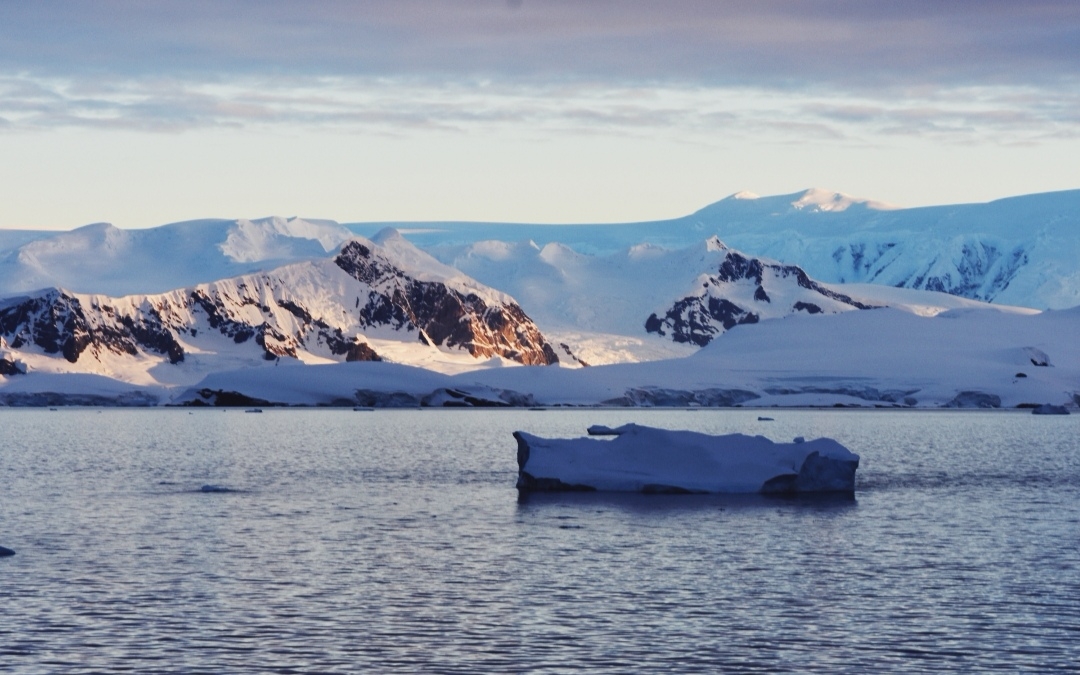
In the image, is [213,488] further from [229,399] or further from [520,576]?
[229,399]

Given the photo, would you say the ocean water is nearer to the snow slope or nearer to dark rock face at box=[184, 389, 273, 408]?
the snow slope

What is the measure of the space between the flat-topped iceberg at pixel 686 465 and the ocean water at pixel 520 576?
1210 mm

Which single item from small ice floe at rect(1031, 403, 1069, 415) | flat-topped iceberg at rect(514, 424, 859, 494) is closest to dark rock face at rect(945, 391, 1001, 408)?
small ice floe at rect(1031, 403, 1069, 415)

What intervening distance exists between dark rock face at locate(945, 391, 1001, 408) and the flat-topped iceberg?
113 m

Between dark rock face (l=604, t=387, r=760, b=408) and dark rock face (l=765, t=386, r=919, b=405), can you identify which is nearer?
dark rock face (l=765, t=386, r=919, b=405)

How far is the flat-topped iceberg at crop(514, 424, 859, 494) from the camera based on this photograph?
51.7m

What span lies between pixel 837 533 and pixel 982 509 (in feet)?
28.1

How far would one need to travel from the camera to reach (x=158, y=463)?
70375mm

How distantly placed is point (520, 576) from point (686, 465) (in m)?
20.5

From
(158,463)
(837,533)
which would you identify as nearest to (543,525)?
Answer: (837,533)

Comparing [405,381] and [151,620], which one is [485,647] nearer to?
[151,620]

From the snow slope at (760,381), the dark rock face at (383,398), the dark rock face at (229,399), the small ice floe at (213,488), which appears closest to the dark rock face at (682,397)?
the snow slope at (760,381)

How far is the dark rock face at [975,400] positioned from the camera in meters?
161

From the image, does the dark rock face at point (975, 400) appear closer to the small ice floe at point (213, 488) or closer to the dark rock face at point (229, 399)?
the dark rock face at point (229, 399)
